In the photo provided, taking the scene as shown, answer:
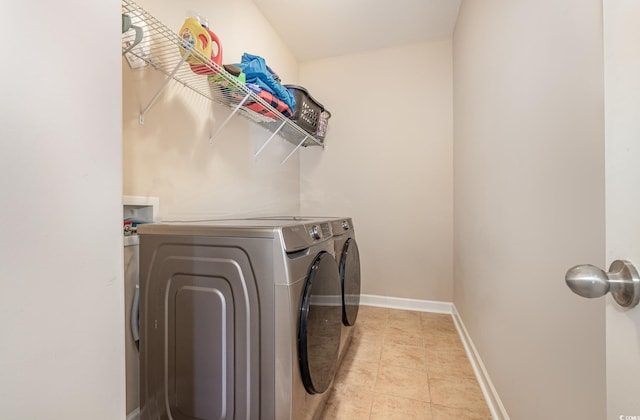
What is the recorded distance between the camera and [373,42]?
8.62 ft

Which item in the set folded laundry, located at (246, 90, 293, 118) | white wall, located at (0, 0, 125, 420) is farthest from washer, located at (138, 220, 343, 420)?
folded laundry, located at (246, 90, 293, 118)

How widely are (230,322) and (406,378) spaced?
1.26 metres

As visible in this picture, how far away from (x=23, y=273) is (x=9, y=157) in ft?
0.64

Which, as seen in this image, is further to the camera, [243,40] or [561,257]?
[243,40]

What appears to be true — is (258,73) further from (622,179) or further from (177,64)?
(622,179)

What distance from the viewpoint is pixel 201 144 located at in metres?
1.56

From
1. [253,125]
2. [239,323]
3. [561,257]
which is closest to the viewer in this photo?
[561,257]

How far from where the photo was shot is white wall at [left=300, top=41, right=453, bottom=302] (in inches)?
101

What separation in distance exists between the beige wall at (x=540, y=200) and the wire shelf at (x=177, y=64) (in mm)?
1304

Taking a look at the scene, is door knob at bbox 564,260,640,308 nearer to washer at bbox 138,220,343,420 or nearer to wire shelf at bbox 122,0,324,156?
washer at bbox 138,220,343,420

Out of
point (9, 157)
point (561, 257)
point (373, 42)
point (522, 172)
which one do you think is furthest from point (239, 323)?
point (373, 42)

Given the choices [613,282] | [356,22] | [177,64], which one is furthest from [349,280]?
[356,22]

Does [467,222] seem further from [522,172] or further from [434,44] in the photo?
[434,44]

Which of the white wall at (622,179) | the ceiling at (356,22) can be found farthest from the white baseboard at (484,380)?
the ceiling at (356,22)
